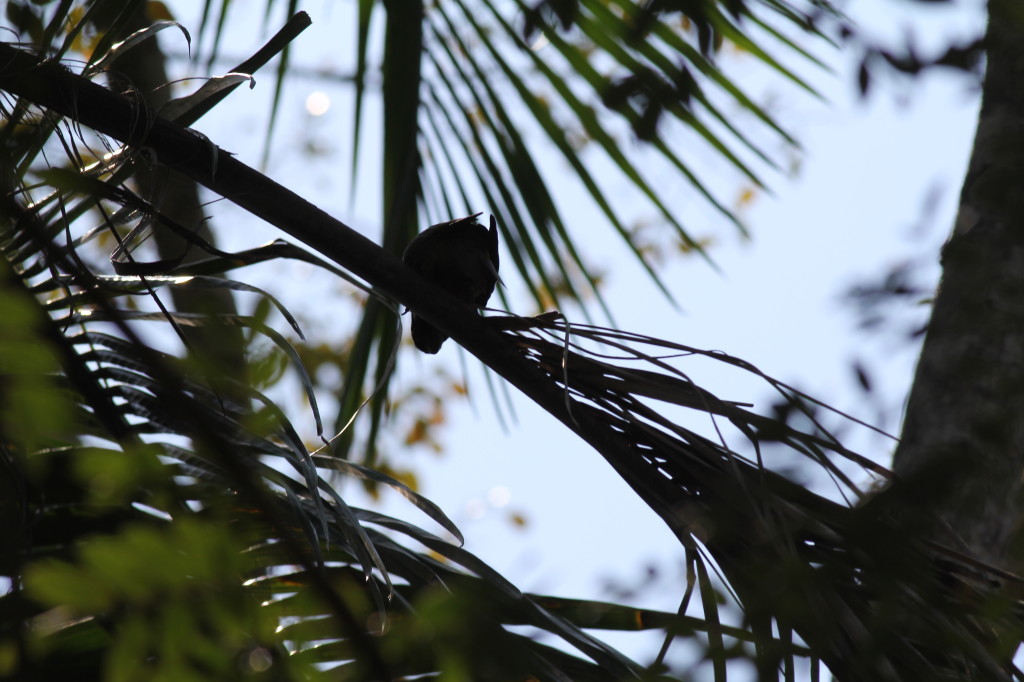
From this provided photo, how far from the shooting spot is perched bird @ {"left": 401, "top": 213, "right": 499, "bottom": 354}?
171cm

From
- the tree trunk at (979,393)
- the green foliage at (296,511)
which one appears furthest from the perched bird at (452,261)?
the tree trunk at (979,393)

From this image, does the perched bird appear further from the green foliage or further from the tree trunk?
the tree trunk

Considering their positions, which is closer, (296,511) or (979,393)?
(296,511)

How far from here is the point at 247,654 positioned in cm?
85

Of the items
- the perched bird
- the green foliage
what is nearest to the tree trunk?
the green foliage

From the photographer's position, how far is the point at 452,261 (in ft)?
5.60

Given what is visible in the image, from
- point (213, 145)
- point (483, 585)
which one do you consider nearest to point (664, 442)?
point (483, 585)

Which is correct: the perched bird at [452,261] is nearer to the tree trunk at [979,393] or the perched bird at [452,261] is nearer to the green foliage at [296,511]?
the green foliage at [296,511]

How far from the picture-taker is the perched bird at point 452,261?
1706 mm

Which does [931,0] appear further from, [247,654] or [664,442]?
[247,654]

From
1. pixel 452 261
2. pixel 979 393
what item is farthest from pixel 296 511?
pixel 979 393

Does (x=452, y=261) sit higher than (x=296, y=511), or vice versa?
(x=452, y=261)

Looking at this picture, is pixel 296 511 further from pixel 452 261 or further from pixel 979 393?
pixel 979 393

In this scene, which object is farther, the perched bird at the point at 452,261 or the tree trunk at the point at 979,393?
the perched bird at the point at 452,261
